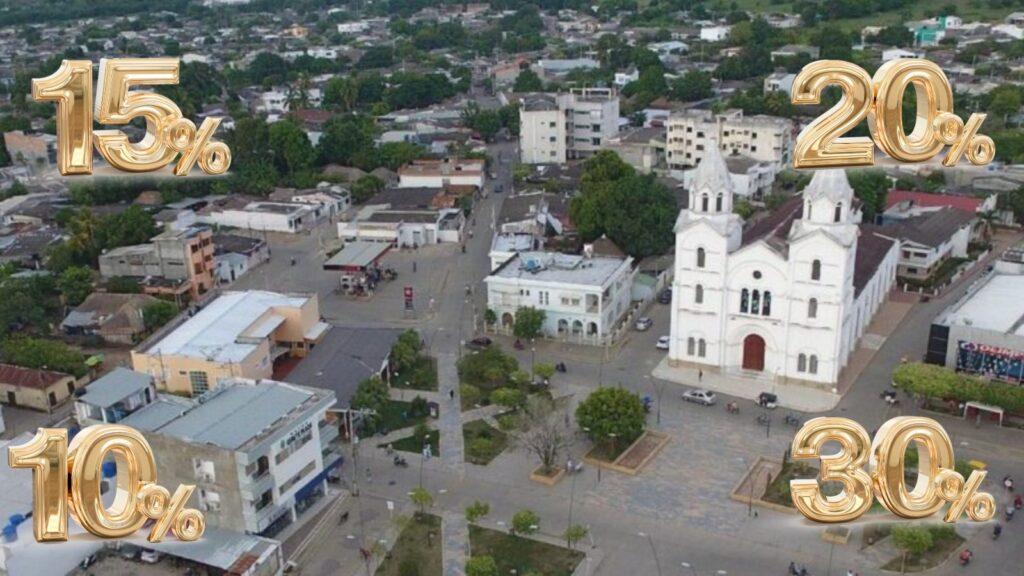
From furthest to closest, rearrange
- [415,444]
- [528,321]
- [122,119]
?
1. [528,321]
2. [415,444]
3. [122,119]

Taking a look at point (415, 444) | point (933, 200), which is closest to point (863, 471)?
point (415, 444)

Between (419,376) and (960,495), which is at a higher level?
(960,495)

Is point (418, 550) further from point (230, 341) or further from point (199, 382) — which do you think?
point (230, 341)

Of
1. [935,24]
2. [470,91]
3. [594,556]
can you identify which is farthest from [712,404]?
[935,24]

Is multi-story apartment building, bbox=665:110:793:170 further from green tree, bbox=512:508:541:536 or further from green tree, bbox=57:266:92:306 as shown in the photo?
green tree, bbox=512:508:541:536

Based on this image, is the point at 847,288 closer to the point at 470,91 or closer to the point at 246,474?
the point at 246,474

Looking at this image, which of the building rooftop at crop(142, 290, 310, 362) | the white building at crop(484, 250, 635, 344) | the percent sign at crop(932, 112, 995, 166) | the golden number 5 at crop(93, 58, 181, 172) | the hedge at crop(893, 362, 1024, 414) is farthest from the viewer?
the white building at crop(484, 250, 635, 344)

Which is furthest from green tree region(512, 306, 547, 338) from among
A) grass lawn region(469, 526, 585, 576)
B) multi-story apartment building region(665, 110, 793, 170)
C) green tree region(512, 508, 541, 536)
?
multi-story apartment building region(665, 110, 793, 170)
